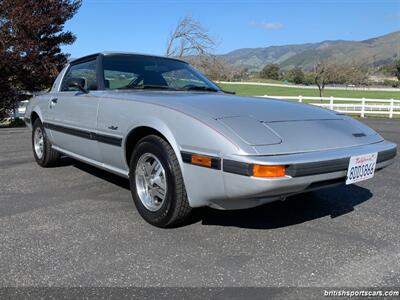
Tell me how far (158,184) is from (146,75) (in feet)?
4.87

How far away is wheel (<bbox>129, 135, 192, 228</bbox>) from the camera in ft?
9.61

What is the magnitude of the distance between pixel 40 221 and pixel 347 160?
8.20 feet

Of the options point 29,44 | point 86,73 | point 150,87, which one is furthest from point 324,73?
point 150,87

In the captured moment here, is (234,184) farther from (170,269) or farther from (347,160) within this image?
(347,160)

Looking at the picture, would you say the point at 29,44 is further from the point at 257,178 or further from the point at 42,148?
the point at 257,178

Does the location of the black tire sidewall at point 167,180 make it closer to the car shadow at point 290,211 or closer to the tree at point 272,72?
the car shadow at point 290,211

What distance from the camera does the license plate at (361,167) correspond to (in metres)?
2.85

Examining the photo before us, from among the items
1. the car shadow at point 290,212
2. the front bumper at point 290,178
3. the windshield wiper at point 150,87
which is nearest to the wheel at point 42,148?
the windshield wiper at point 150,87

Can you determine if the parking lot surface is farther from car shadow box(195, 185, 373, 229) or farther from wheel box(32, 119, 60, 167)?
wheel box(32, 119, 60, 167)

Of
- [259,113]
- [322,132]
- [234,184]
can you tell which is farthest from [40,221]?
[322,132]

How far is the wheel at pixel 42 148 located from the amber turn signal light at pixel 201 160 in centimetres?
307

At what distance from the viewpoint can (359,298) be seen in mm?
2150

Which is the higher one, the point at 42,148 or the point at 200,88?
the point at 200,88

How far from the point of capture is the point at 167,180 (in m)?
2.98
